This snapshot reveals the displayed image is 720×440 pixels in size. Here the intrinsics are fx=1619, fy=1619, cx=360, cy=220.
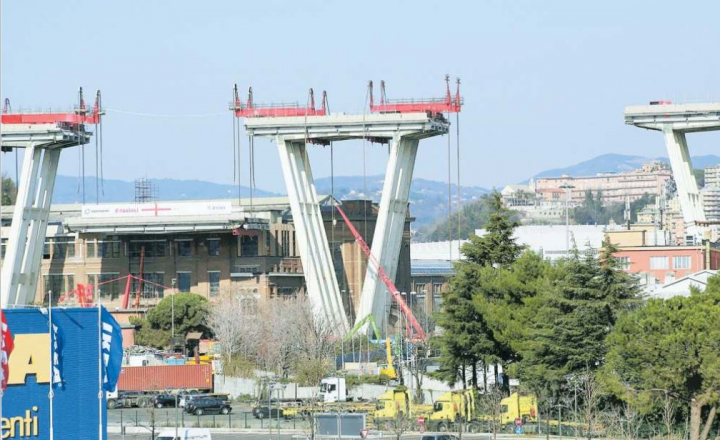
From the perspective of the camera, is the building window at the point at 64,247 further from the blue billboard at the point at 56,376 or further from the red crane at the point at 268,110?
the blue billboard at the point at 56,376

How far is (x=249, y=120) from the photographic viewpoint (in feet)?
423

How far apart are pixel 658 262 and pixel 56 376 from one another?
87.8m

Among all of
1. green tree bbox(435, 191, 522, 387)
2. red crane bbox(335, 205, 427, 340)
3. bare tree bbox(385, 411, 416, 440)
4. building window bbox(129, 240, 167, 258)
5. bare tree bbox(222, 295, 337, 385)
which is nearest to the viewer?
bare tree bbox(385, 411, 416, 440)

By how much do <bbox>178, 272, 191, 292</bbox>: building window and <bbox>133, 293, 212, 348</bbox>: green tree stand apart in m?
11.6

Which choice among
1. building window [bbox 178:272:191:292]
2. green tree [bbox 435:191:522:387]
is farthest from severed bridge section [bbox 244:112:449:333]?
green tree [bbox 435:191:522:387]

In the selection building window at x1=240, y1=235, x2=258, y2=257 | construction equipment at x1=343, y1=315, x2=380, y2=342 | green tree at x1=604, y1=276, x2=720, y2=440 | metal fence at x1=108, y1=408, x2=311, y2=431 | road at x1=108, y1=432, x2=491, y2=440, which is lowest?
road at x1=108, y1=432, x2=491, y2=440

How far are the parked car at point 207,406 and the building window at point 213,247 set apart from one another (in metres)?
54.6

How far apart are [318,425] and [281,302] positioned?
198 feet

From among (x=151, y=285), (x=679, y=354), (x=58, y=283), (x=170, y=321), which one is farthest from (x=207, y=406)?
(x=58, y=283)

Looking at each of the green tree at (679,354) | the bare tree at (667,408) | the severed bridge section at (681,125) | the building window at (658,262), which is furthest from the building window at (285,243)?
the bare tree at (667,408)

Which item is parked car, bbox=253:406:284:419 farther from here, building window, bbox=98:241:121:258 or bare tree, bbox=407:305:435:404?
building window, bbox=98:241:121:258

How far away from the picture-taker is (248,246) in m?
138

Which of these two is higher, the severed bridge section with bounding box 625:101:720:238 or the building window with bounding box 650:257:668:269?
the severed bridge section with bounding box 625:101:720:238

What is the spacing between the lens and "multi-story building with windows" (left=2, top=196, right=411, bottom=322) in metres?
137
